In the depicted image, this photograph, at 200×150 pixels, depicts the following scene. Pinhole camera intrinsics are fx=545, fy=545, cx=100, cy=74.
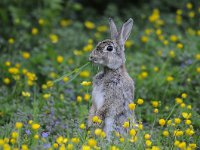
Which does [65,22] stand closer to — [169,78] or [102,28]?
[102,28]

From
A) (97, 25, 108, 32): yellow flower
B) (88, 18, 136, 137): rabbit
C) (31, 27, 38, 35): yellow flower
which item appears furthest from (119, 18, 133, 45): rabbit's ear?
(97, 25, 108, 32): yellow flower

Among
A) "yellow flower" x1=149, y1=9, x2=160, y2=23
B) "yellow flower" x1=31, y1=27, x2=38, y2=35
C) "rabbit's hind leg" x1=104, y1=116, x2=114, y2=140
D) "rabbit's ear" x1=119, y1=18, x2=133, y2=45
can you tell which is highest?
"yellow flower" x1=149, y1=9, x2=160, y2=23

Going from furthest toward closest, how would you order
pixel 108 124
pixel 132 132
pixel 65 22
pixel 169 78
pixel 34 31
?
pixel 65 22 < pixel 34 31 < pixel 169 78 < pixel 108 124 < pixel 132 132

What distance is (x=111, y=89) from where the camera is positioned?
637cm

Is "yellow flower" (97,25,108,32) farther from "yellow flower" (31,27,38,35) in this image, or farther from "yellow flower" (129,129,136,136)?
"yellow flower" (129,129,136,136)

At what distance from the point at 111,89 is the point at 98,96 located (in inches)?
6.9

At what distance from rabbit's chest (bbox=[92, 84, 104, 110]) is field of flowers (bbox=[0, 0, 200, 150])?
309mm

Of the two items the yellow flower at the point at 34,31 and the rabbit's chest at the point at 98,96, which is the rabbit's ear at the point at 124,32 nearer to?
the rabbit's chest at the point at 98,96

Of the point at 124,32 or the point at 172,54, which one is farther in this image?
the point at 172,54

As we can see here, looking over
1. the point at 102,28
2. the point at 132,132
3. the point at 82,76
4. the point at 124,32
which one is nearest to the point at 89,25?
the point at 102,28

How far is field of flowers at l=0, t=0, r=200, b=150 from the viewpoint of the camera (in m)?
5.93

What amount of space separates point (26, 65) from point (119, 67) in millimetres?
2602

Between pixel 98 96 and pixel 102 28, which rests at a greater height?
pixel 102 28

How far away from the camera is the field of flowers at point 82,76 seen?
5.93 metres
